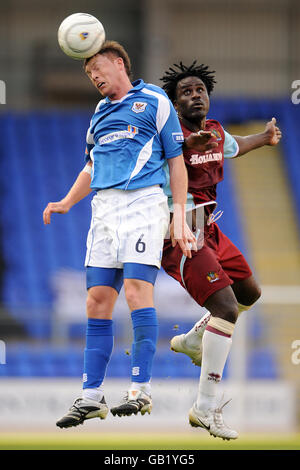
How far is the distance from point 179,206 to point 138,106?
0.67 m

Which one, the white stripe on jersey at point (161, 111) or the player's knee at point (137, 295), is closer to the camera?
the player's knee at point (137, 295)

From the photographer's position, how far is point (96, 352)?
5.78m

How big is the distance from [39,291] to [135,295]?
11.7 m

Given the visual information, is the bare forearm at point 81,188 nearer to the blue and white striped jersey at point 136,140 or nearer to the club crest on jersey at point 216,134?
the blue and white striped jersey at point 136,140

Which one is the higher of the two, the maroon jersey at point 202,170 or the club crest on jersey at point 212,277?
the maroon jersey at point 202,170

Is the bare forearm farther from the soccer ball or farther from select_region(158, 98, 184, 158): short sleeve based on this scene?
the soccer ball

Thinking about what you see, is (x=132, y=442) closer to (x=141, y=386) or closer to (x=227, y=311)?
(x=227, y=311)

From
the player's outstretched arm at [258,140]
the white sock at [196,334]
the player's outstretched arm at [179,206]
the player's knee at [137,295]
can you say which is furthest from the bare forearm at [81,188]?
the white sock at [196,334]

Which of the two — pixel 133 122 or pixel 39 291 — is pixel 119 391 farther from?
pixel 133 122

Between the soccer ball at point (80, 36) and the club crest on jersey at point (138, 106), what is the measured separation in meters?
0.41

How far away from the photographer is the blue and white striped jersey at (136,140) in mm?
5754

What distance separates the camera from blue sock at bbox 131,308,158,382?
18.4 ft

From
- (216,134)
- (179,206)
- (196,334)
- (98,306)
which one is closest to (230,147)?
(216,134)

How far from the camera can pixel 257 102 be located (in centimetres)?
1978
